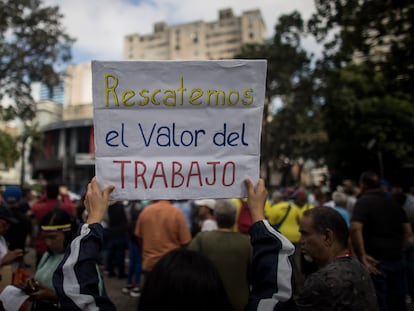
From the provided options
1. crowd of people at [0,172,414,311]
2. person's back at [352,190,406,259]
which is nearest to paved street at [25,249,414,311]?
crowd of people at [0,172,414,311]

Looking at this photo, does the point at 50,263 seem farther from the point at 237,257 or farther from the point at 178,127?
Result: the point at 178,127

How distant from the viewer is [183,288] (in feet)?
4.04

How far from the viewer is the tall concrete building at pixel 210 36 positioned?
89.4 m

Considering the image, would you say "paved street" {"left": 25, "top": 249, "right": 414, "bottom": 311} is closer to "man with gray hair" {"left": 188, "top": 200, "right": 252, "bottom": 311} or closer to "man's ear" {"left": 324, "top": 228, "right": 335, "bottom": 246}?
"man with gray hair" {"left": 188, "top": 200, "right": 252, "bottom": 311}

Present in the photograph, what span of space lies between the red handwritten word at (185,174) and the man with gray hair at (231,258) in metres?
1.24

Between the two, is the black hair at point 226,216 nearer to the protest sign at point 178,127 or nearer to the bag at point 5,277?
the protest sign at point 178,127

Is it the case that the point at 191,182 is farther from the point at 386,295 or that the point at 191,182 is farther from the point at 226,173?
the point at 386,295

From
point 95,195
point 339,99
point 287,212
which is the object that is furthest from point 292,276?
point 339,99

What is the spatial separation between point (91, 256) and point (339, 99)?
2074 centimetres

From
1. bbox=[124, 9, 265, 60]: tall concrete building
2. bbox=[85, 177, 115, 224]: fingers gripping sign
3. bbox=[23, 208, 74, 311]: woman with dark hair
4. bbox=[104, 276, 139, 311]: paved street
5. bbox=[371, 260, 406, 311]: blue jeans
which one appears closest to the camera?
bbox=[85, 177, 115, 224]: fingers gripping sign

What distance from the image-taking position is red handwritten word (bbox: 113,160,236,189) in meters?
2.06

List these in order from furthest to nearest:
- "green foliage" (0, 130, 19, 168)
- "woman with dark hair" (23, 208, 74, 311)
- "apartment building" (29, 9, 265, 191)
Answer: "apartment building" (29, 9, 265, 191)
"green foliage" (0, 130, 19, 168)
"woman with dark hair" (23, 208, 74, 311)

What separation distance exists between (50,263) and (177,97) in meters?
1.68

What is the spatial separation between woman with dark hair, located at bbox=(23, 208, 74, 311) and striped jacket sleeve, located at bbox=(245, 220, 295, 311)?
135 centimetres
